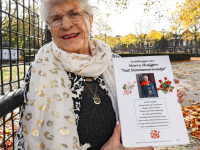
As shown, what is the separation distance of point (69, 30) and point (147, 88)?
2.78 ft

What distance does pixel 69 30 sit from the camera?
1636 mm

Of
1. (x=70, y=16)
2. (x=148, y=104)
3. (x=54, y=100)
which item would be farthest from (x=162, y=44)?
(x=54, y=100)

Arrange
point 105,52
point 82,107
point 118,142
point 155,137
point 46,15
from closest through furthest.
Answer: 1. point 155,137
2. point 118,142
3. point 82,107
4. point 46,15
5. point 105,52

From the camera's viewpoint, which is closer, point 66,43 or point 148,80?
point 148,80

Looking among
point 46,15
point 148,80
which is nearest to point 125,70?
point 148,80

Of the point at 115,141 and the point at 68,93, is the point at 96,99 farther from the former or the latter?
the point at 115,141

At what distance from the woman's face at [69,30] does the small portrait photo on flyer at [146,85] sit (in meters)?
0.63

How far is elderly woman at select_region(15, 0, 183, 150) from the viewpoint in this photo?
1438mm

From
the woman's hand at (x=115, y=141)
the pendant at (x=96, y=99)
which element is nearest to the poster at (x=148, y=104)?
the woman's hand at (x=115, y=141)

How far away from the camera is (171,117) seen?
4.49 ft

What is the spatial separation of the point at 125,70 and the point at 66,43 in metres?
0.60

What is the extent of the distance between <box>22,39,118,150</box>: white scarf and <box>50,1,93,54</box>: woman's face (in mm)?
74

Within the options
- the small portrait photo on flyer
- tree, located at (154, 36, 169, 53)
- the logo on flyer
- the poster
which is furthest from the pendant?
tree, located at (154, 36, 169, 53)

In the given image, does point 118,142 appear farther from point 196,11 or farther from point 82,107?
point 196,11
